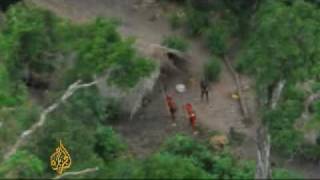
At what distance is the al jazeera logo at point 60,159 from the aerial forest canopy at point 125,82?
6.3 inches

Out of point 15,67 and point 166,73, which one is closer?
point 15,67

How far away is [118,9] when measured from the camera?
35062 mm

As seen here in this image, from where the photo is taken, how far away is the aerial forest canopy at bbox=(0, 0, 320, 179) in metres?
20.9

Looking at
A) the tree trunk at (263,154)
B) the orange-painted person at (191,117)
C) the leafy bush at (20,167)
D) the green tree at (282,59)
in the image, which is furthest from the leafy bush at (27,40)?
the leafy bush at (20,167)

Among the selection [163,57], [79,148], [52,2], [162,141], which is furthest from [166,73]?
[79,148]

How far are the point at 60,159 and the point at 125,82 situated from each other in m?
5.31

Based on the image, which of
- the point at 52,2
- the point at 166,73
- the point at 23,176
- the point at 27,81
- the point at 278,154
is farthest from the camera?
the point at 52,2

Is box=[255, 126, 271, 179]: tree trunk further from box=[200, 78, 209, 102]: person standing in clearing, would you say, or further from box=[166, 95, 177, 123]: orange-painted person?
box=[200, 78, 209, 102]: person standing in clearing

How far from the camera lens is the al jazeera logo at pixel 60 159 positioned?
826 inches

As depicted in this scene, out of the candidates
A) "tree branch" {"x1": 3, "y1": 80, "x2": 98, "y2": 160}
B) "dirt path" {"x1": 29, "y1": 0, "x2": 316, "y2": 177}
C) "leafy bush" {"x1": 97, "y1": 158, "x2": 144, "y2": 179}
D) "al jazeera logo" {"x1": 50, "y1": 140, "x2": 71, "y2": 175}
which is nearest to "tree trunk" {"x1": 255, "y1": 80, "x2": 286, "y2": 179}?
"dirt path" {"x1": 29, "y1": 0, "x2": 316, "y2": 177}

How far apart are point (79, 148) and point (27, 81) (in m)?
7.41

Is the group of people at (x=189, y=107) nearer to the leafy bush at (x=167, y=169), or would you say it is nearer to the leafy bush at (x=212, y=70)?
the leafy bush at (x=212, y=70)

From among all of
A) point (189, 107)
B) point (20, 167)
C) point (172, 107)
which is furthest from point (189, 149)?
point (20, 167)

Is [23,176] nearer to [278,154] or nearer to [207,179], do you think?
[207,179]
